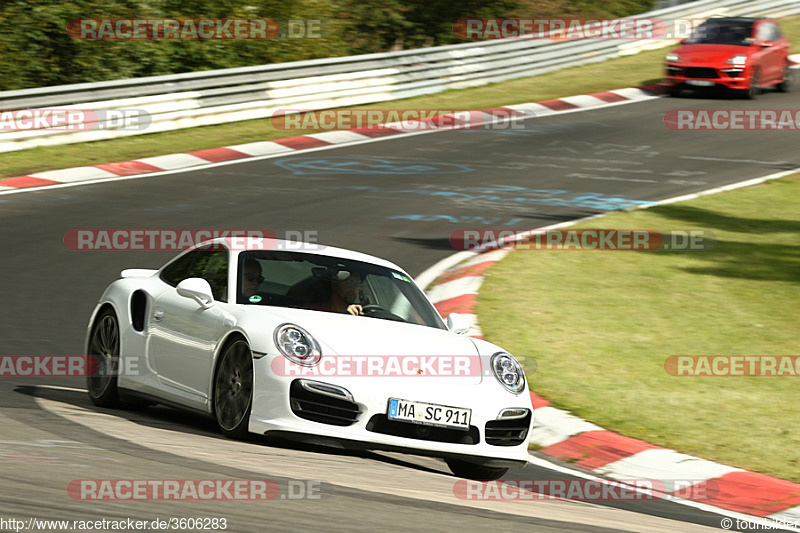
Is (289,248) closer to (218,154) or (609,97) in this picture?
(218,154)

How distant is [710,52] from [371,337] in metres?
19.1

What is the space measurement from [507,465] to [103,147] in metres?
13.4

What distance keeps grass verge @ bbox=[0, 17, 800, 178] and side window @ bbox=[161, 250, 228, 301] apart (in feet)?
29.9

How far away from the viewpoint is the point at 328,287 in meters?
7.57

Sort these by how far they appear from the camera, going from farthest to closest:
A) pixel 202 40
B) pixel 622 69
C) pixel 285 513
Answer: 1. pixel 622 69
2. pixel 202 40
3. pixel 285 513

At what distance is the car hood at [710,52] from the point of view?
79.6 ft

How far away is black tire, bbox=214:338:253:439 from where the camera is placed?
669 cm

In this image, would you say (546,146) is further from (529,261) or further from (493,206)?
(529,261)

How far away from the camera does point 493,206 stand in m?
16.0

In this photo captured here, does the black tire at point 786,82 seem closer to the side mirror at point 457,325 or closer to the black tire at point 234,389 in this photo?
the side mirror at point 457,325

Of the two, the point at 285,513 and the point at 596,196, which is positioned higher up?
the point at 285,513

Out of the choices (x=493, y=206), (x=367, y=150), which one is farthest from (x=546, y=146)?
(x=493, y=206)

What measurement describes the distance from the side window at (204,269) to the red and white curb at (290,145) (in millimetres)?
8140

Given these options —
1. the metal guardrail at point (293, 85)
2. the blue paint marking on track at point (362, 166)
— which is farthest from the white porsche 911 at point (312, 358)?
the metal guardrail at point (293, 85)
